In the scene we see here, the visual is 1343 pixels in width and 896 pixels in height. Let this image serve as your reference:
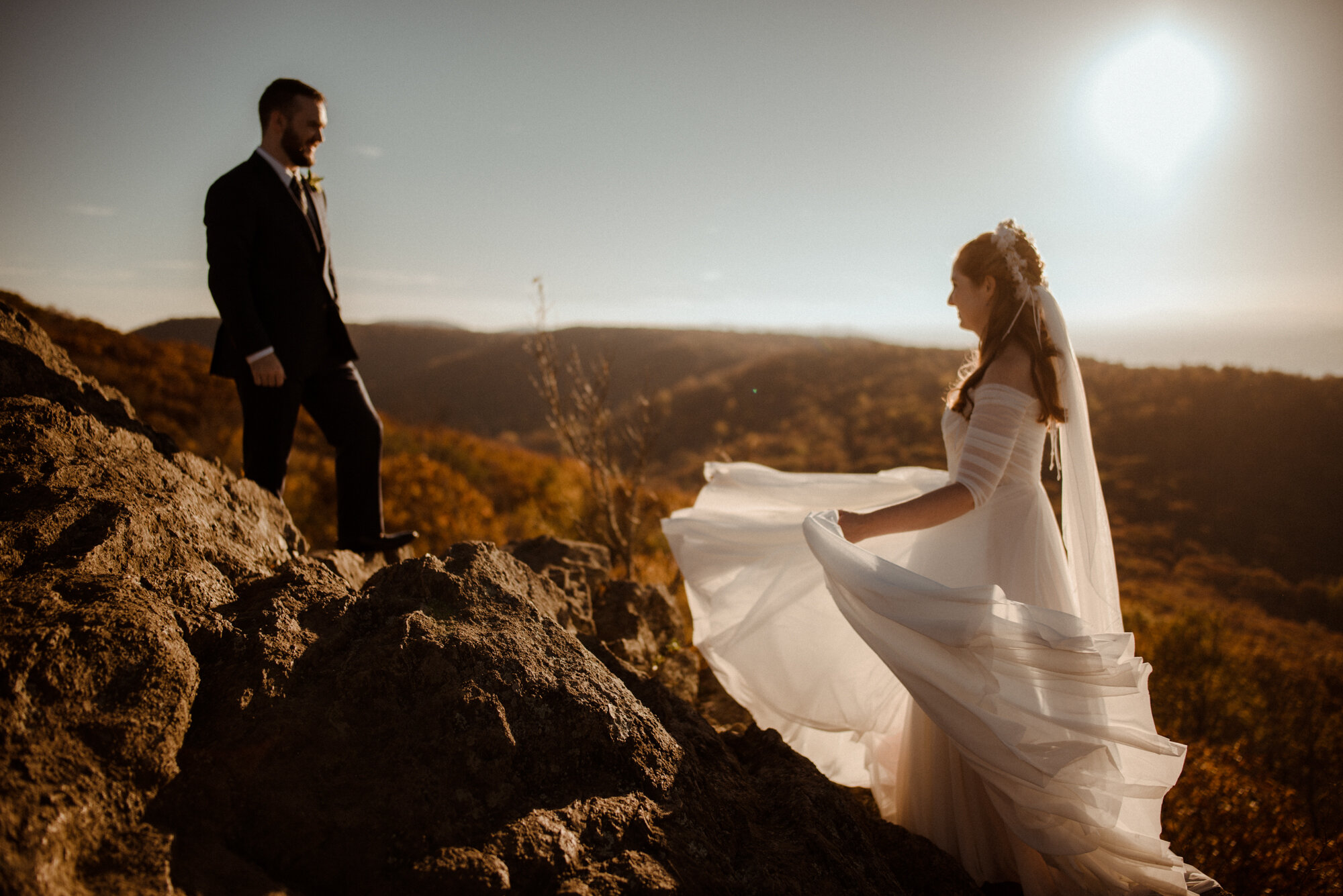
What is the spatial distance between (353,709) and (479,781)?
1.20 feet

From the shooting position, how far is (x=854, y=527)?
2.55 metres

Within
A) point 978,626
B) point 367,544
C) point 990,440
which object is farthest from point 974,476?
point 367,544

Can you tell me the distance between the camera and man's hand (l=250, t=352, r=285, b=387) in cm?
285

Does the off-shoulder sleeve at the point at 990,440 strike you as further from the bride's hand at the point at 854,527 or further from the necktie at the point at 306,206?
the necktie at the point at 306,206

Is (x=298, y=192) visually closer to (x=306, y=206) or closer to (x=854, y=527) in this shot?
(x=306, y=206)

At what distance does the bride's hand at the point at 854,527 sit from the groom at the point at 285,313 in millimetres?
2429

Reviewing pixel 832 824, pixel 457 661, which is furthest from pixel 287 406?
pixel 832 824

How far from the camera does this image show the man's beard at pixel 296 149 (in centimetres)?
299

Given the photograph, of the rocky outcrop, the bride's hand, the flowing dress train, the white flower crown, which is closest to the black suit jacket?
the rocky outcrop

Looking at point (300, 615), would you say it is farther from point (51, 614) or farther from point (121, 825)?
point (121, 825)

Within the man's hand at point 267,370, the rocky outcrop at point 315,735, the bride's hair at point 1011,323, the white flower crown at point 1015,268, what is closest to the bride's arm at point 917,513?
the bride's hair at point 1011,323

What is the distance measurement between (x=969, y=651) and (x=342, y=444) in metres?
3.09

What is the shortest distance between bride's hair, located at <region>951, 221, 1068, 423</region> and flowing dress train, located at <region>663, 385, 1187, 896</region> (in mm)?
108

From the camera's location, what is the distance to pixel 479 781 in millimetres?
1481
